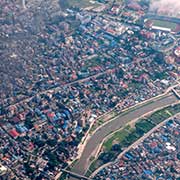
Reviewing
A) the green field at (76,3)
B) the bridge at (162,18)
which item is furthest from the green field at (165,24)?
the green field at (76,3)

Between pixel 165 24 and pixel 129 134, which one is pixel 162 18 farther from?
pixel 129 134

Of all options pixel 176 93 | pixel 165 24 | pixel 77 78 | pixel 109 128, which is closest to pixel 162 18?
pixel 165 24

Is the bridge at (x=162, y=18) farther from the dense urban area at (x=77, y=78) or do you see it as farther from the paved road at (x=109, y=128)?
the paved road at (x=109, y=128)

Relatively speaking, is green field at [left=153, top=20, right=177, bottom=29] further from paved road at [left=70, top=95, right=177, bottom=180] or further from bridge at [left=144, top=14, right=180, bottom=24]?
paved road at [left=70, top=95, right=177, bottom=180]

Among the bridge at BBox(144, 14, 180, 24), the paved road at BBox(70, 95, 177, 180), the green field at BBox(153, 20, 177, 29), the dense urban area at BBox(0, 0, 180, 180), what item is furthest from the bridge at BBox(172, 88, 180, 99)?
the bridge at BBox(144, 14, 180, 24)

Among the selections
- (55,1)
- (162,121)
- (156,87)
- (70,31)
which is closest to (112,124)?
(162,121)

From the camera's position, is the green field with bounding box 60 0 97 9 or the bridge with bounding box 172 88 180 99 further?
the green field with bounding box 60 0 97 9

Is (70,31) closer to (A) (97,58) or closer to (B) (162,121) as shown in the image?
(A) (97,58)
